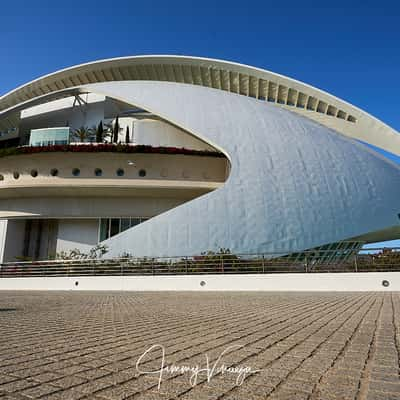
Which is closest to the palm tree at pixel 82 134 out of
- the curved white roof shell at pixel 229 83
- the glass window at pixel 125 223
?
the glass window at pixel 125 223

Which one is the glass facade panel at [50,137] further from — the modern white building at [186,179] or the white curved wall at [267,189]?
the white curved wall at [267,189]

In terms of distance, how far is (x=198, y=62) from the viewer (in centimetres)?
2725

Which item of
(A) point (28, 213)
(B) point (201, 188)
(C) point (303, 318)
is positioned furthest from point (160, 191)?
(C) point (303, 318)

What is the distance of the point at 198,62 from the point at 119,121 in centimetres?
990

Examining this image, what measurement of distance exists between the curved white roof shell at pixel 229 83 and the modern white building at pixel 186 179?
61 cm

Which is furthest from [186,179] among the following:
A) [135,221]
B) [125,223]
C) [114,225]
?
[114,225]

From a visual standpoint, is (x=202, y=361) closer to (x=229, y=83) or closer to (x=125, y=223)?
(x=125, y=223)

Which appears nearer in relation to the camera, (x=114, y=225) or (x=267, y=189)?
(x=267, y=189)

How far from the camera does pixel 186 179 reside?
18.1 meters

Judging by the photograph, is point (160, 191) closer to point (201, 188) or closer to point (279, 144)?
point (201, 188)

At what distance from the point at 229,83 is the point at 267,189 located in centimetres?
1681

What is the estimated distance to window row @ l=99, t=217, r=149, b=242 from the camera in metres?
18.6

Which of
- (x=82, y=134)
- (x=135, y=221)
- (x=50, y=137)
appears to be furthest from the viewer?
(x=82, y=134)

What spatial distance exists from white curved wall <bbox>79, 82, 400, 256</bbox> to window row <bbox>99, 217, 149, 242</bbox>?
4339 mm
